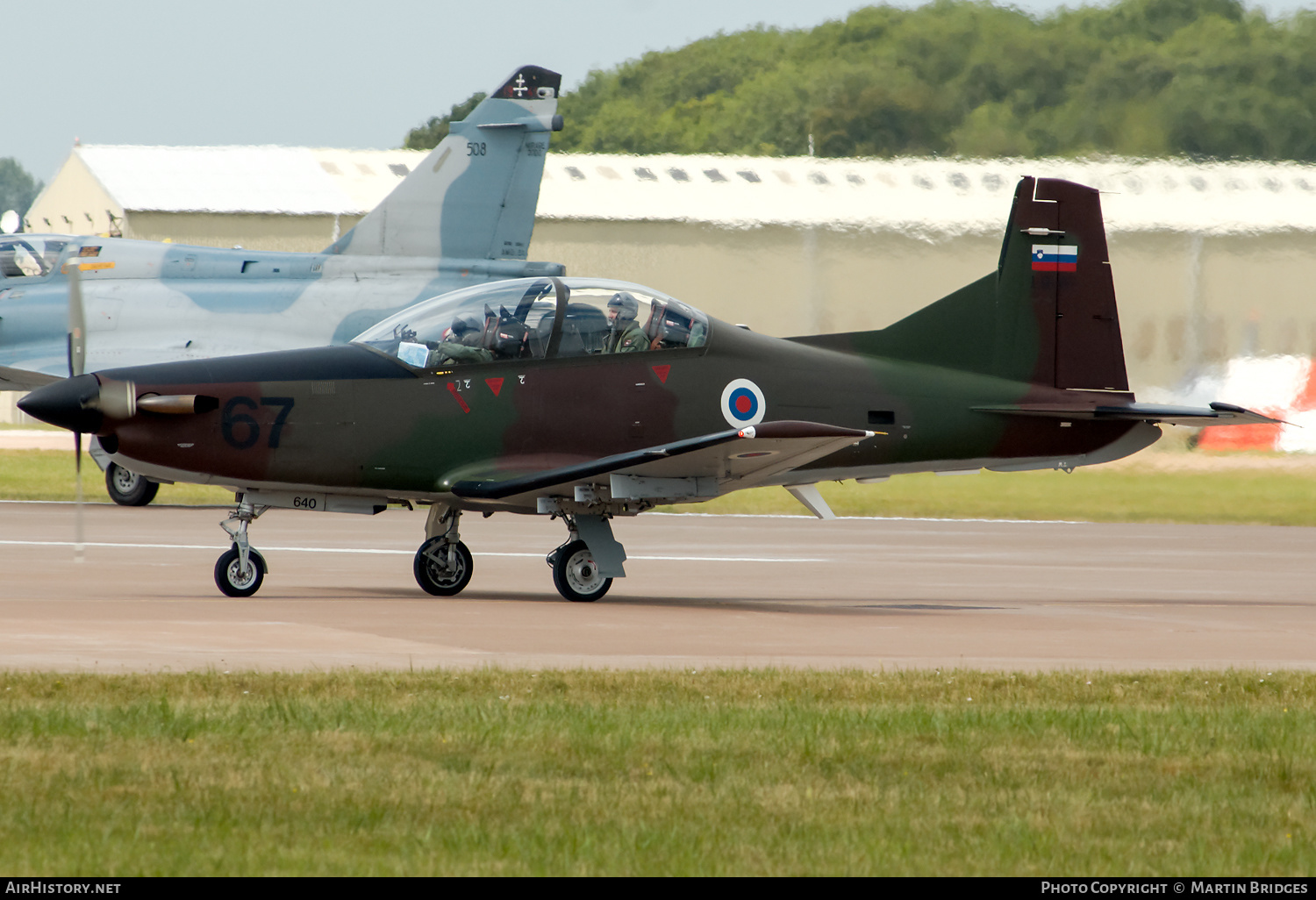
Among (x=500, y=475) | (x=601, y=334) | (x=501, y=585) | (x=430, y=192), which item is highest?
(x=430, y=192)

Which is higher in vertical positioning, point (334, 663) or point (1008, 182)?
point (1008, 182)

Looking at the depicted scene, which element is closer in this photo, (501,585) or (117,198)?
(501,585)

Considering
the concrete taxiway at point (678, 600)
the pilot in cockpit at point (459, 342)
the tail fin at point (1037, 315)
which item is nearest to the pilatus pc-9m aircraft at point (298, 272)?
the concrete taxiway at point (678, 600)

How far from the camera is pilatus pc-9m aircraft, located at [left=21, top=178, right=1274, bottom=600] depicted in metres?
13.3

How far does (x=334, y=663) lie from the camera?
1018 centimetres

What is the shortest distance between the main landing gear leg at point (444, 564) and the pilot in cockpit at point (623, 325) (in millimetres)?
1877

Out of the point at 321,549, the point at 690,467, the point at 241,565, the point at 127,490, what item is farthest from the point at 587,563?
the point at 127,490

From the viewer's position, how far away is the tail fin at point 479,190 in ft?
84.0

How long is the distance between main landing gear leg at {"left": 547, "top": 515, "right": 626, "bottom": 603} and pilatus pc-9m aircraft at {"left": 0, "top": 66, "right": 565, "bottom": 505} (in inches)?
390

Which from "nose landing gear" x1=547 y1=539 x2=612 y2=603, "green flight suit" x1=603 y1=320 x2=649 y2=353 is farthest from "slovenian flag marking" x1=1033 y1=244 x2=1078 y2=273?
"nose landing gear" x1=547 y1=539 x2=612 y2=603
